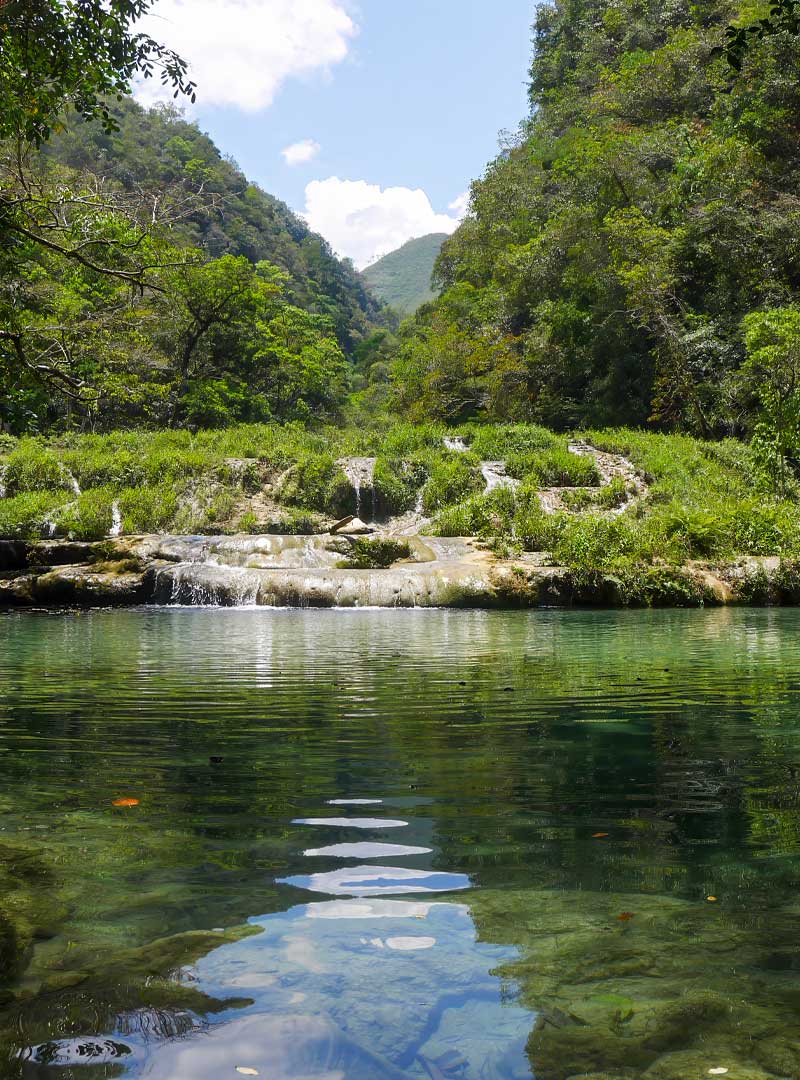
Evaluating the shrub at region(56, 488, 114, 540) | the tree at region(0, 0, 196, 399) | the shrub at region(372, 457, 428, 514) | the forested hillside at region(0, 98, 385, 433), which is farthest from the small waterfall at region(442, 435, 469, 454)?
the tree at region(0, 0, 196, 399)

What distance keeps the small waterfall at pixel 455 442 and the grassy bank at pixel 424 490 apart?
0.17 m

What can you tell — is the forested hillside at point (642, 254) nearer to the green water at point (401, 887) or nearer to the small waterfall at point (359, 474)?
the small waterfall at point (359, 474)

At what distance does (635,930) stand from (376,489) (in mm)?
21802

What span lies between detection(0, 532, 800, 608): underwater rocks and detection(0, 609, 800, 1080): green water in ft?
33.7

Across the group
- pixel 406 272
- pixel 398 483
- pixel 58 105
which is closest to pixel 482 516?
pixel 398 483

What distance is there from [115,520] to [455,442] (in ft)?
36.4

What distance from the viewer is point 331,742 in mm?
4168

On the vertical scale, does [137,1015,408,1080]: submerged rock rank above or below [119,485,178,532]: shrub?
below

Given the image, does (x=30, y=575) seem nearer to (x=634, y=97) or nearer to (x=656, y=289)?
(x=656, y=289)

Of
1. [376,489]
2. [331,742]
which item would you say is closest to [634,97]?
[376,489]

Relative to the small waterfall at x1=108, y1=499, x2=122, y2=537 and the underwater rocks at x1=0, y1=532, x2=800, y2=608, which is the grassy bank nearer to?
the small waterfall at x1=108, y1=499, x2=122, y2=537

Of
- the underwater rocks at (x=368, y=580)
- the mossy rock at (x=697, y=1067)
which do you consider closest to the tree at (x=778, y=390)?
the underwater rocks at (x=368, y=580)

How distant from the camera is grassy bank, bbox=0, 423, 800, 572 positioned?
17828 mm

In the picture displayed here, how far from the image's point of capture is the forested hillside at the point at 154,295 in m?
8.14
